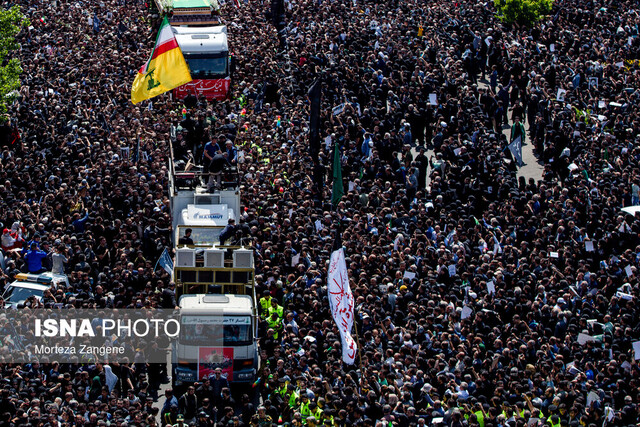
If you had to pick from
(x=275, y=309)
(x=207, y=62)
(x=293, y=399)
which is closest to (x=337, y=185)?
(x=275, y=309)

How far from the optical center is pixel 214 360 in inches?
950

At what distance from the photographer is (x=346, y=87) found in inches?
1499

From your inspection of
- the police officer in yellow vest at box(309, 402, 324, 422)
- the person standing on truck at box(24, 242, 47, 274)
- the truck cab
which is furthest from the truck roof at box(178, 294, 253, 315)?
the person standing on truck at box(24, 242, 47, 274)

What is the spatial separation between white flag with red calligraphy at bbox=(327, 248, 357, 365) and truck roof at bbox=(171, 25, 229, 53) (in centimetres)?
1898

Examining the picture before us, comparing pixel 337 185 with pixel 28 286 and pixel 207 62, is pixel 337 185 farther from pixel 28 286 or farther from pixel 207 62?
pixel 207 62

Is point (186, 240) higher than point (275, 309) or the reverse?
higher

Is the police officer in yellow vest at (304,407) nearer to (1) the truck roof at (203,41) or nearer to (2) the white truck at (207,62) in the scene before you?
(2) the white truck at (207,62)

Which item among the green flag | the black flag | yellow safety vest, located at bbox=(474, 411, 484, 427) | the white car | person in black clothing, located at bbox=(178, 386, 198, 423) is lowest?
person in black clothing, located at bbox=(178, 386, 198, 423)

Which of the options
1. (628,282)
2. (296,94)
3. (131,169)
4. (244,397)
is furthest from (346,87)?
(244,397)

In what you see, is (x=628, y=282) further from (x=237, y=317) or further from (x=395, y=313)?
(x=237, y=317)

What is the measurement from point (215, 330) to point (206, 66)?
55.5ft

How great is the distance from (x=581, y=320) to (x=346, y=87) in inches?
618

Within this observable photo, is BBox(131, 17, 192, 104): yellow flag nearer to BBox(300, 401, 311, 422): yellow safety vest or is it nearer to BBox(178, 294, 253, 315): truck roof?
BBox(178, 294, 253, 315): truck roof

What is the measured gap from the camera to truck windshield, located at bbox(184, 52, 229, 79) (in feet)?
130
